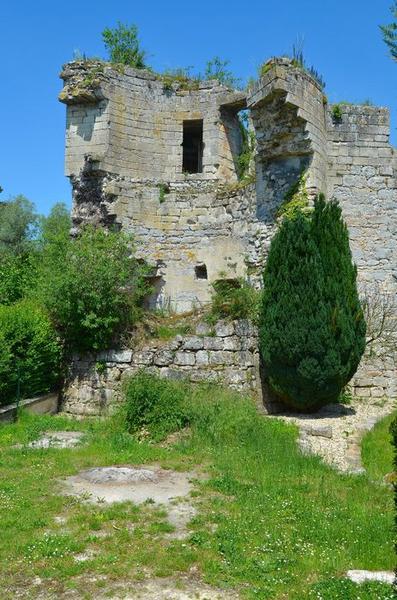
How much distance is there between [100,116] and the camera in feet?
52.4

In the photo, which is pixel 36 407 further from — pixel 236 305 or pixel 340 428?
pixel 340 428

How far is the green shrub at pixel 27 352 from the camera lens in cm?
1112

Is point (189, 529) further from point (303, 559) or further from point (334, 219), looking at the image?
point (334, 219)

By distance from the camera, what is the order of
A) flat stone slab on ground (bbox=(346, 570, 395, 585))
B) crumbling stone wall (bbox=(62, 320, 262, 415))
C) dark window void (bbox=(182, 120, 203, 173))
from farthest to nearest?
dark window void (bbox=(182, 120, 203, 173))
crumbling stone wall (bbox=(62, 320, 262, 415))
flat stone slab on ground (bbox=(346, 570, 395, 585))

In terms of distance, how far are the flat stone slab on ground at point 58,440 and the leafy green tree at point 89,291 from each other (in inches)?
90.4

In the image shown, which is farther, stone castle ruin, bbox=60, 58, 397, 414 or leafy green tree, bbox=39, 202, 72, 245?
leafy green tree, bbox=39, 202, 72, 245

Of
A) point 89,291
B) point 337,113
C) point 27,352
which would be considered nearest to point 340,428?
point 89,291

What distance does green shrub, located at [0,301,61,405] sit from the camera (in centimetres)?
1112

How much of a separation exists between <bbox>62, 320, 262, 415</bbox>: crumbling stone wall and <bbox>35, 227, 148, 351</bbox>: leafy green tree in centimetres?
60

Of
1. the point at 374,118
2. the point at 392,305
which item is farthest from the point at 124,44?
the point at 392,305

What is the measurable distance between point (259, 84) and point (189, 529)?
10341 millimetres

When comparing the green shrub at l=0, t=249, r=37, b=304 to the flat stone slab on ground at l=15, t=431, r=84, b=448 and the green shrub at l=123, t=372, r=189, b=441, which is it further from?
the green shrub at l=123, t=372, r=189, b=441

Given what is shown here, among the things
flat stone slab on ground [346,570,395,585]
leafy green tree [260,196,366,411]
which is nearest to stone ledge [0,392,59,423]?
leafy green tree [260,196,366,411]

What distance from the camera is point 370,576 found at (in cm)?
492
